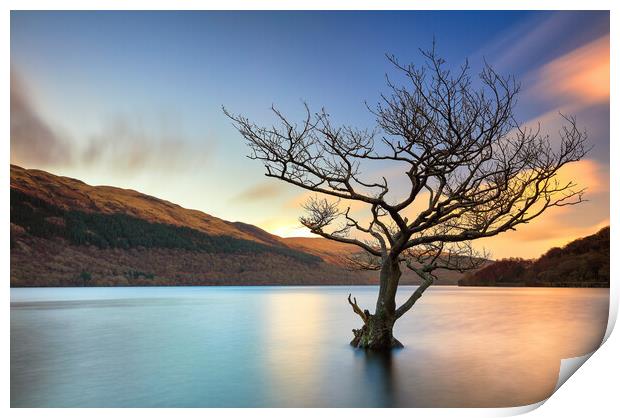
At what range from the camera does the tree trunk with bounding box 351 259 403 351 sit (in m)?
8.30

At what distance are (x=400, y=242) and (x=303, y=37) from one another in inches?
157

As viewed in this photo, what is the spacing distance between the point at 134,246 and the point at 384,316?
192ft

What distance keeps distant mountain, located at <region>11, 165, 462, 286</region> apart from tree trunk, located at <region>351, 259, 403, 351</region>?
131ft

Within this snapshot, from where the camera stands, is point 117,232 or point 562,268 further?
point 117,232

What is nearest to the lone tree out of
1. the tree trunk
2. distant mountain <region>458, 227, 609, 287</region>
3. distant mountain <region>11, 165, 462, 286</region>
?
the tree trunk

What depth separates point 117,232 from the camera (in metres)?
62.7

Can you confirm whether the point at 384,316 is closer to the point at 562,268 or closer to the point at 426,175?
the point at 426,175

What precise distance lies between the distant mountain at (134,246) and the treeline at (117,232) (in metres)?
0.11

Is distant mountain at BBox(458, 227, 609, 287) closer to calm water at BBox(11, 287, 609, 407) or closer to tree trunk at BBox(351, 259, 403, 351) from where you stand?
calm water at BBox(11, 287, 609, 407)

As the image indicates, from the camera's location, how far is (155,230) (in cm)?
6644

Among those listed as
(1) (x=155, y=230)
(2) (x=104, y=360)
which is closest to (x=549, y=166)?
(2) (x=104, y=360)

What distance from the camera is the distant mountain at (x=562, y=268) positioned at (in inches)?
637

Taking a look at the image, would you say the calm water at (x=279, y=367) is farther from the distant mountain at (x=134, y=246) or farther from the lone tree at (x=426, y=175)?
the distant mountain at (x=134, y=246)
